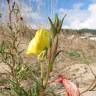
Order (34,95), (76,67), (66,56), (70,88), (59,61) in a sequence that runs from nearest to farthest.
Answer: (70,88) → (34,95) → (76,67) → (59,61) → (66,56)

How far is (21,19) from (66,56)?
4318 mm

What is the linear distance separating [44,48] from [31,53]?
0.09ft

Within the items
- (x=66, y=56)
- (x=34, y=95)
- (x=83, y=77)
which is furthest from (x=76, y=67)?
(x=34, y=95)

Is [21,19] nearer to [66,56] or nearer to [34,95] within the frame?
[34,95]

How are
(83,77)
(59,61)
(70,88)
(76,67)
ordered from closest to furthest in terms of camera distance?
(70,88)
(83,77)
(76,67)
(59,61)

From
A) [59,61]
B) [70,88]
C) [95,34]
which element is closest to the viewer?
[70,88]

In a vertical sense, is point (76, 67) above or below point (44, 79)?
below

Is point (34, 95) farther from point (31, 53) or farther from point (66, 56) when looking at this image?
point (66, 56)

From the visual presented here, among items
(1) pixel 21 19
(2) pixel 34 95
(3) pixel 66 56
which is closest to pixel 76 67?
(3) pixel 66 56

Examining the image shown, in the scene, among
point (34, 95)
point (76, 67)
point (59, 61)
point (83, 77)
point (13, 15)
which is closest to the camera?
point (34, 95)

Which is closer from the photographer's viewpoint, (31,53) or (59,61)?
(31,53)

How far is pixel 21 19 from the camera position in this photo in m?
1.82

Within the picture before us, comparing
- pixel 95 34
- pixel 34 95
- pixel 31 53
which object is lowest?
pixel 95 34

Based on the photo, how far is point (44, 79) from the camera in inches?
27.1
